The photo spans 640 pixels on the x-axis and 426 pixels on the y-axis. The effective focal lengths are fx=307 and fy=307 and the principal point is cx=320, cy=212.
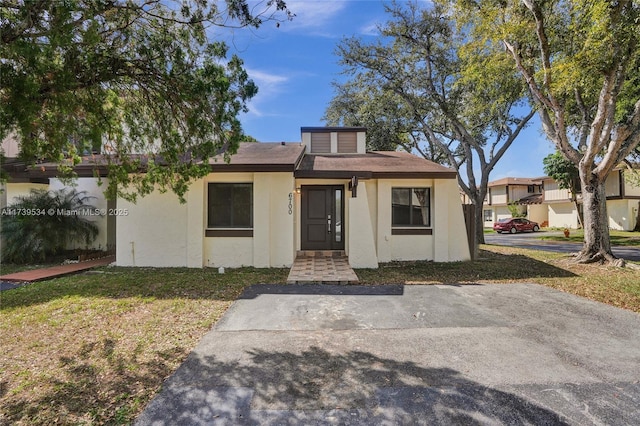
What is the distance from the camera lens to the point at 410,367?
328 cm

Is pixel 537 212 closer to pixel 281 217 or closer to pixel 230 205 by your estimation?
pixel 281 217

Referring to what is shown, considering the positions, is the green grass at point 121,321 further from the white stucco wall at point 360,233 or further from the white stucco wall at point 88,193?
the white stucco wall at point 88,193

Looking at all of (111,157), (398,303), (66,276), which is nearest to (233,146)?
(111,157)

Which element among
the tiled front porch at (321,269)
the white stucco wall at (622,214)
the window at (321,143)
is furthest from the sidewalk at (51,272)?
the white stucco wall at (622,214)

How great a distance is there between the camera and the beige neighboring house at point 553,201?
1021 inches

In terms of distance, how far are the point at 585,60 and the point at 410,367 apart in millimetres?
9103

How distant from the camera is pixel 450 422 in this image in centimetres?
244

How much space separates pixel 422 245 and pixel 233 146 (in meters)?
6.90

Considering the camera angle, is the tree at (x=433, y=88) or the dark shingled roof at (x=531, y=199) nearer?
the tree at (x=433, y=88)

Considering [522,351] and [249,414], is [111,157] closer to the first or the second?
[249,414]

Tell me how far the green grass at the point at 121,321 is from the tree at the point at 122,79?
7.88 feet

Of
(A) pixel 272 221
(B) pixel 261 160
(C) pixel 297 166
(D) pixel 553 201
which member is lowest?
(A) pixel 272 221

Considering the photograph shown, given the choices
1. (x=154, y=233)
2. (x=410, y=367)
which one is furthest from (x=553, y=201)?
(x=154, y=233)

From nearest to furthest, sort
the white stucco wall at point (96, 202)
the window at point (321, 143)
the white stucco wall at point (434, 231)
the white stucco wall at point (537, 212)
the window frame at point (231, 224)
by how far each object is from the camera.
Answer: the window frame at point (231, 224), the white stucco wall at point (434, 231), the white stucco wall at point (96, 202), the window at point (321, 143), the white stucco wall at point (537, 212)
